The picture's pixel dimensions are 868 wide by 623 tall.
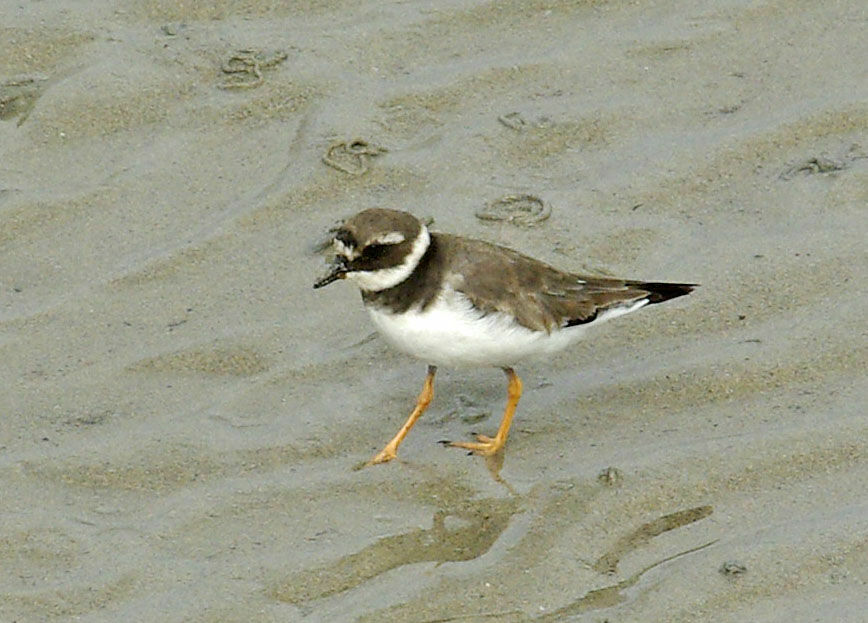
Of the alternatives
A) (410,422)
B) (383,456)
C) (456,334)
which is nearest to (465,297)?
(456,334)

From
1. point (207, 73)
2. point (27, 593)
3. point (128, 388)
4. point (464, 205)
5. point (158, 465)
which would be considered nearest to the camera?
point (27, 593)

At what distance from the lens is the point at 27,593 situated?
5551 millimetres

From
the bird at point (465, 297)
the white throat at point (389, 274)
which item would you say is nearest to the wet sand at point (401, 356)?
the bird at point (465, 297)

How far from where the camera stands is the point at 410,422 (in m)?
6.59

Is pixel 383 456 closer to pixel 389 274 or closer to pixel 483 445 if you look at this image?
pixel 483 445

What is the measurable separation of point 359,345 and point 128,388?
99 centimetres

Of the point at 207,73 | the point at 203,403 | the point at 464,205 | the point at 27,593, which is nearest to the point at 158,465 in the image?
the point at 203,403

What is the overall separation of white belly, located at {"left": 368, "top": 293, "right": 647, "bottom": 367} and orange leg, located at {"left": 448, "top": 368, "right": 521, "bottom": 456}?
129mm

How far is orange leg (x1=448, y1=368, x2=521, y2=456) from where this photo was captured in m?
6.49

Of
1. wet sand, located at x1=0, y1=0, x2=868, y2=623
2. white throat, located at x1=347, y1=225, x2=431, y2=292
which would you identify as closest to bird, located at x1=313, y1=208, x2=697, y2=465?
white throat, located at x1=347, y1=225, x2=431, y2=292

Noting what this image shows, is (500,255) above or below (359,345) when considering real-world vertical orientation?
above

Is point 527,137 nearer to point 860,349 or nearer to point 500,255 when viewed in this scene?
point 500,255

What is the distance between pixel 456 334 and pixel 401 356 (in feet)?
2.56

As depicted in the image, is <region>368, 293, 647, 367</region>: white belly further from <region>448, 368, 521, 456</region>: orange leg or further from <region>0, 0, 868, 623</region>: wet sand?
<region>0, 0, 868, 623</region>: wet sand
